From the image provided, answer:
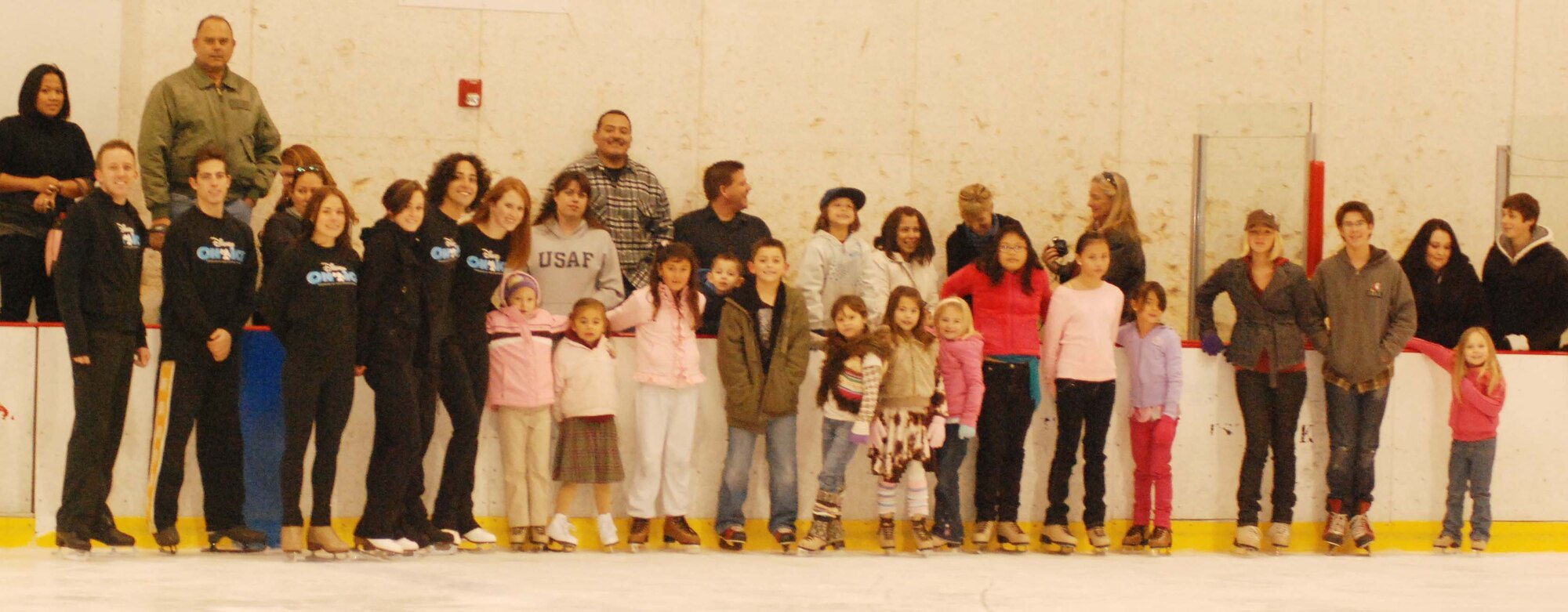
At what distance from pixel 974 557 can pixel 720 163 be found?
93.4 inches

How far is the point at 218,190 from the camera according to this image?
601 centimetres

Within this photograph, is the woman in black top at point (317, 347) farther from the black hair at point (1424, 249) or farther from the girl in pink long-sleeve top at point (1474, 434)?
the black hair at point (1424, 249)

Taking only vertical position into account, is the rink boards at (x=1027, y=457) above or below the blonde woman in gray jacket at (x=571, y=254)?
below

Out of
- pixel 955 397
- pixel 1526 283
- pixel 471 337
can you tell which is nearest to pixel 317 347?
pixel 471 337

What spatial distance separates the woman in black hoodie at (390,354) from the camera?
5.95 metres

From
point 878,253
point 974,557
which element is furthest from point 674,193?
point 974,557

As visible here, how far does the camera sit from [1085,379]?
6.89 m

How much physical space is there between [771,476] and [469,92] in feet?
9.89

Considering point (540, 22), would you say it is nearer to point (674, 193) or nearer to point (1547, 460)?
point (674, 193)

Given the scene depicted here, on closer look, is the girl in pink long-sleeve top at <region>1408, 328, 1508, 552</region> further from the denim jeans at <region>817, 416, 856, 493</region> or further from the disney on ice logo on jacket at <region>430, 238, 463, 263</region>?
the disney on ice logo on jacket at <region>430, 238, 463, 263</region>

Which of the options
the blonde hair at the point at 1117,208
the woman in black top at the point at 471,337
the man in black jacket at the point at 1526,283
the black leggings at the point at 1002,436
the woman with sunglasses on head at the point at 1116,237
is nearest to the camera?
the woman in black top at the point at 471,337

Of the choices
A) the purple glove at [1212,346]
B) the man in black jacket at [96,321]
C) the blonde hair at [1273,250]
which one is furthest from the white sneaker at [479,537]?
the blonde hair at [1273,250]

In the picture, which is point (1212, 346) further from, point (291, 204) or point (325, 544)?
point (291, 204)

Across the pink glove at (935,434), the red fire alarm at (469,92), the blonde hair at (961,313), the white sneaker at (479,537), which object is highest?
the red fire alarm at (469,92)
